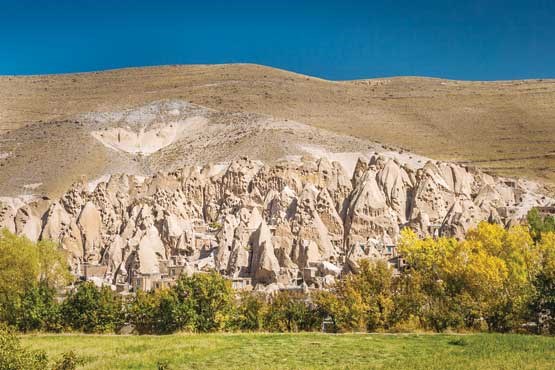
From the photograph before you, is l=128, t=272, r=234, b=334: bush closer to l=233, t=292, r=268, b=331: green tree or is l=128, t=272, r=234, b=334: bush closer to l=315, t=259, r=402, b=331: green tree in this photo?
l=233, t=292, r=268, b=331: green tree

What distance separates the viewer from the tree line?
27.2 m

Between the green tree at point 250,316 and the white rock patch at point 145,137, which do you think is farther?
the white rock patch at point 145,137

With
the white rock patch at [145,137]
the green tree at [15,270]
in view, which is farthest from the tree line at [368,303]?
the white rock patch at [145,137]

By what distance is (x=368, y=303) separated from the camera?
90.9 ft

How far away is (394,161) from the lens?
59.1 m

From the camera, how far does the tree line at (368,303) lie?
27172mm

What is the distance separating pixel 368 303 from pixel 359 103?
A: 368 ft

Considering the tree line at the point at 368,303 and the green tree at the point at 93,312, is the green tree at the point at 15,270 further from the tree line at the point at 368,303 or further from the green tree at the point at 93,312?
the green tree at the point at 93,312

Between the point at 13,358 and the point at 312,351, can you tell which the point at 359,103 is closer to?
the point at 312,351

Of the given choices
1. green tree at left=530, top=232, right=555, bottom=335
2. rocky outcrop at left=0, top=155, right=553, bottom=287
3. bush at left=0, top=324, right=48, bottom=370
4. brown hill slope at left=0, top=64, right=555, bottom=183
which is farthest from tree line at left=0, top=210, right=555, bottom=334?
brown hill slope at left=0, top=64, right=555, bottom=183

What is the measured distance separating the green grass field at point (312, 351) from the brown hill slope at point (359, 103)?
222 ft

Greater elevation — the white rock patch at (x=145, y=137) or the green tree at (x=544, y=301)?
the white rock patch at (x=145, y=137)

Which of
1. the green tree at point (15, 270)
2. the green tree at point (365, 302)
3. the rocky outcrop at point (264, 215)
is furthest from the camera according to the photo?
the rocky outcrop at point (264, 215)

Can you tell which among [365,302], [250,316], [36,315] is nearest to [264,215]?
[250,316]
